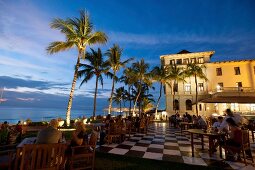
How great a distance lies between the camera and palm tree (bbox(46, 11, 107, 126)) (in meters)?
10.9

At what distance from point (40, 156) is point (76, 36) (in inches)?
405

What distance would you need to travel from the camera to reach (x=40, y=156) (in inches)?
95.2

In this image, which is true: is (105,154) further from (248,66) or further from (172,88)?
(248,66)

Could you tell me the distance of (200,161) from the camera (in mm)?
4527

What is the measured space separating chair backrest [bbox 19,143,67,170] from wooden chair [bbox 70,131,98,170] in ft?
2.54

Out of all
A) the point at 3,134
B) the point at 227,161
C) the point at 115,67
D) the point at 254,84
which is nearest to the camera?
the point at 227,161

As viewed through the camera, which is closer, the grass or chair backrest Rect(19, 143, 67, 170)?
chair backrest Rect(19, 143, 67, 170)

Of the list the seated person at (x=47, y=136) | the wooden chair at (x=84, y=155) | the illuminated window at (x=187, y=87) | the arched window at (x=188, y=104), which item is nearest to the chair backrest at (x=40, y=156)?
the seated person at (x=47, y=136)

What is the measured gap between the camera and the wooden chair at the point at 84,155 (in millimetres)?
3415

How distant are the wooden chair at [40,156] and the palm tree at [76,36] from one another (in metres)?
8.83

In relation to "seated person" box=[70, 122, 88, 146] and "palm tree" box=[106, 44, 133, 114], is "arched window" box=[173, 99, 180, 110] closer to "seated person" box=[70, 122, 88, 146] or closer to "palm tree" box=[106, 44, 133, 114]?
"palm tree" box=[106, 44, 133, 114]

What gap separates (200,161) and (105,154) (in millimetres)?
3046

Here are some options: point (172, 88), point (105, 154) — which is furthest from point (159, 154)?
point (172, 88)

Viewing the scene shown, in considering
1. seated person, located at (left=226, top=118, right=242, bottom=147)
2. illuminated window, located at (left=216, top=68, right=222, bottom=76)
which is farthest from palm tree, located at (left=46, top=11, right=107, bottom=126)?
illuminated window, located at (left=216, top=68, right=222, bottom=76)
